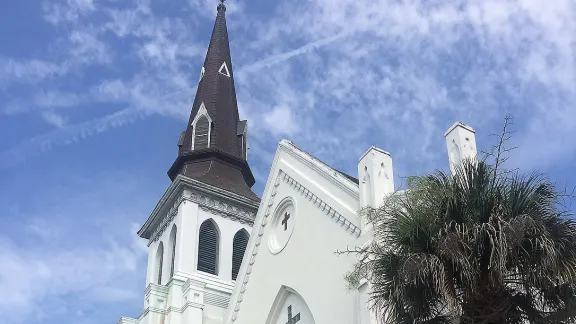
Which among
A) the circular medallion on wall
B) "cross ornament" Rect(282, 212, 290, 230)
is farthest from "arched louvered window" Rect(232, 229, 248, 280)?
"cross ornament" Rect(282, 212, 290, 230)

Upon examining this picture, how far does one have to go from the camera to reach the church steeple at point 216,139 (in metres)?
28.8

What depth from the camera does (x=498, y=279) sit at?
794cm

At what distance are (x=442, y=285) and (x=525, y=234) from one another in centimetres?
106

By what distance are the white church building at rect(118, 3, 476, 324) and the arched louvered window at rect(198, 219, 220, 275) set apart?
0.12 ft

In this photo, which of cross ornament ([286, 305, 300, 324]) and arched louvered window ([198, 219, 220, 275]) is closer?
cross ornament ([286, 305, 300, 324])

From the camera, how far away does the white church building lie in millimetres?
14781

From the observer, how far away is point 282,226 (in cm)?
1858

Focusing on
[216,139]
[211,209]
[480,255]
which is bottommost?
[480,255]

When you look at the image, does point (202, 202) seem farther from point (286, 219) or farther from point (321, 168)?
point (321, 168)

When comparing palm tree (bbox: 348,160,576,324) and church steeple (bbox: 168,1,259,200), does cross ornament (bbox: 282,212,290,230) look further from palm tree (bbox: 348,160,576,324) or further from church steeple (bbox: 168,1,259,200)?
palm tree (bbox: 348,160,576,324)

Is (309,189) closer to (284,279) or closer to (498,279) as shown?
(284,279)

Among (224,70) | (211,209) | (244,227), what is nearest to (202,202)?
(211,209)

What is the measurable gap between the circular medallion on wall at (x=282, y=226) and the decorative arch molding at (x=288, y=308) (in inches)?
44.3

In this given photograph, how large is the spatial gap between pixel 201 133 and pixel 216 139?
27.8 inches
